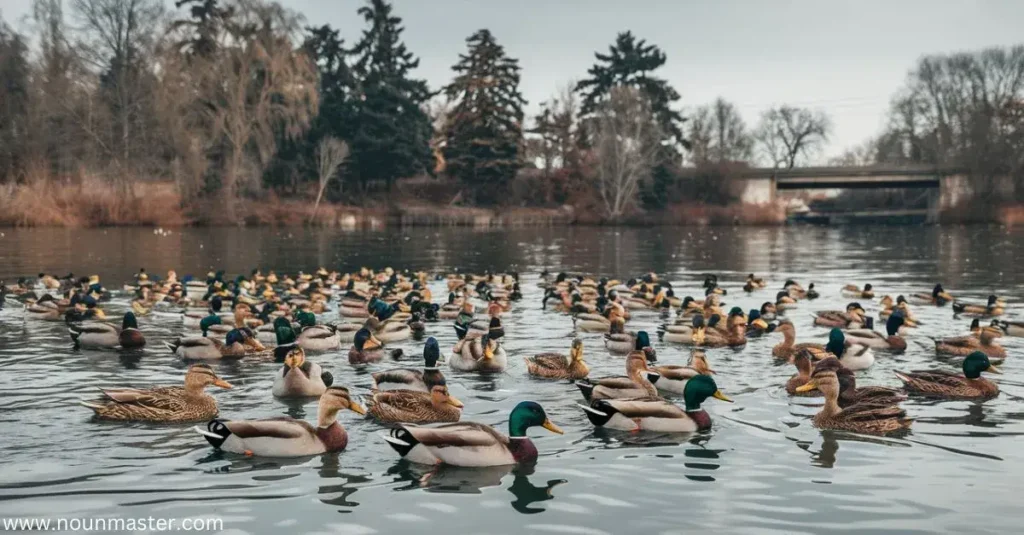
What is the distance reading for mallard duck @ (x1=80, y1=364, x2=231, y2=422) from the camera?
11.1m

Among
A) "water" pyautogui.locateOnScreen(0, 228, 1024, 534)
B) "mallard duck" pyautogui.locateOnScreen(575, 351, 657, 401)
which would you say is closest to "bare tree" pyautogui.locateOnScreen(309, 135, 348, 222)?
"water" pyautogui.locateOnScreen(0, 228, 1024, 534)

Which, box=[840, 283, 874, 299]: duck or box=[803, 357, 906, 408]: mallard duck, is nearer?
box=[803, 357, 906, 408]: mallard duck

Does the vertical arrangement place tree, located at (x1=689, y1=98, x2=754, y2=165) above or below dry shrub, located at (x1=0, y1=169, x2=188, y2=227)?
above

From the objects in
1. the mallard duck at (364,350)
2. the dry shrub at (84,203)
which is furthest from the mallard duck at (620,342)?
the dry shrub at (84,203)

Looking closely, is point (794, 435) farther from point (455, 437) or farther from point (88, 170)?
point (88, 170)

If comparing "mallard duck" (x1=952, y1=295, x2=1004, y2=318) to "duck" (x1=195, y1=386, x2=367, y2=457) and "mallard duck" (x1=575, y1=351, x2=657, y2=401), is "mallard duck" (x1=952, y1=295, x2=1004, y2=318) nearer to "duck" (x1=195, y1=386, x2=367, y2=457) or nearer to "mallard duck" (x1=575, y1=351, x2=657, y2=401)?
"mallard duck" (x1=575, y1=351, x2=657, y2=401)

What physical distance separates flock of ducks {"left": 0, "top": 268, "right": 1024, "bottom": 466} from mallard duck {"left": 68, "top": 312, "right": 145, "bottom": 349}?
0.08 feet

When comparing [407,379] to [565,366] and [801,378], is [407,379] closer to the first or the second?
[565,366]

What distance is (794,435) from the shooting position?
35.4ft

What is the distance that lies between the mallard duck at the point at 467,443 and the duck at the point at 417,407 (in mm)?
1432

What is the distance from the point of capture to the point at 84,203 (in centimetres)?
5838

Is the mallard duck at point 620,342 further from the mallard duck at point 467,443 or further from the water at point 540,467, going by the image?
the mallard duck at point 467,443

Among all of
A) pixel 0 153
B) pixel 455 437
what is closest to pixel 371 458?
pixel 455 437

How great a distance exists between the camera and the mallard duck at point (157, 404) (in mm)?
11062
